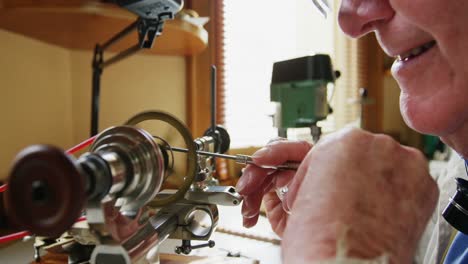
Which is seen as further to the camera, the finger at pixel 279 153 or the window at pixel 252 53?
the window at pixel 252 53

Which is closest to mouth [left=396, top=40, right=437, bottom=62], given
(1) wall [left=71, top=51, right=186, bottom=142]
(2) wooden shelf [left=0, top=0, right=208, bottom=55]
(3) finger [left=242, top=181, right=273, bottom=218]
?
(3) finger [left=242, top=181, right=273, bottom=218]

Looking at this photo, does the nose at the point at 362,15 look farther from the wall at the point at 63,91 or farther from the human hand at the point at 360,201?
the wall at the point at 63,91

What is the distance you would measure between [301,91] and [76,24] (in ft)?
2.37

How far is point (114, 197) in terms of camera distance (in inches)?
12.8

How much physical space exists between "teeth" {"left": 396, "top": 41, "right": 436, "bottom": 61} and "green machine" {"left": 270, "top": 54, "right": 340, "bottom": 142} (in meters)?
0.64

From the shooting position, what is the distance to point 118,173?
30 centimetres

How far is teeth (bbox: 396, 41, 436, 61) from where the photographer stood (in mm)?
499

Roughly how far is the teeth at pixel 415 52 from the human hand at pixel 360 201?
205 millimetres

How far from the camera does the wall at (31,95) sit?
106cm

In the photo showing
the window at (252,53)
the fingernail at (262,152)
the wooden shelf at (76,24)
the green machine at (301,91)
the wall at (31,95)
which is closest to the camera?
the fingernail at (262,152)

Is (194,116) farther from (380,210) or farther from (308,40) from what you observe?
(380,210)

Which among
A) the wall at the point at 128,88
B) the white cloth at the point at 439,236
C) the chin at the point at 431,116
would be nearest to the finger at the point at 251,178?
the chin at the point at 431,116

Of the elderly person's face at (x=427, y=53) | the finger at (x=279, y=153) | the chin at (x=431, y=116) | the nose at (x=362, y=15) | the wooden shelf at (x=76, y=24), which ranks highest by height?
the wooden shelf at (x=76, y=24)

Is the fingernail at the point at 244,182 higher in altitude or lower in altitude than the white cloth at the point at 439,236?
higher
